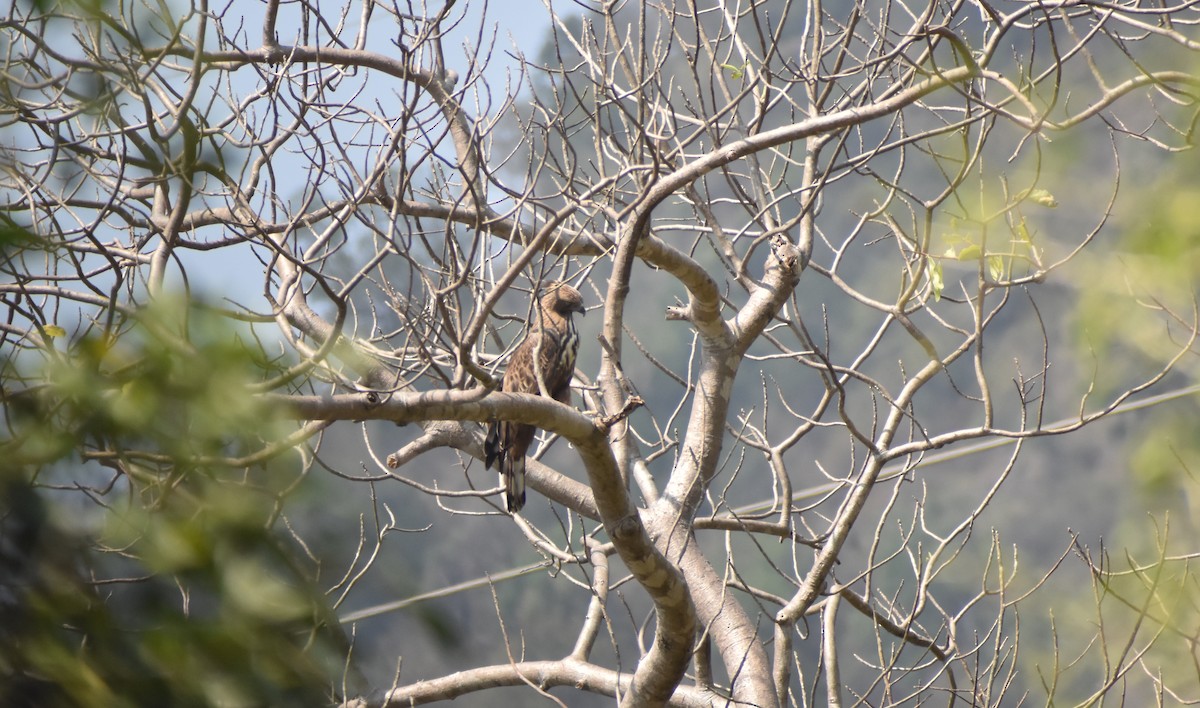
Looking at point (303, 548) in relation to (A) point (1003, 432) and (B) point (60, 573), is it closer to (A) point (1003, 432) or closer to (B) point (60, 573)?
(B) point (60, 573)

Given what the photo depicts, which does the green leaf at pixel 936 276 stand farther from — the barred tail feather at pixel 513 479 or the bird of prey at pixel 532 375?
the barred tail feather at pixel 513 479

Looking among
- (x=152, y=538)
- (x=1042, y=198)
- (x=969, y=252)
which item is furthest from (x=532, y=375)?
(x=152, y=538)

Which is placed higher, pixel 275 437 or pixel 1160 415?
pixel 1160 415

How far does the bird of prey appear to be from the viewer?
13.9 ft

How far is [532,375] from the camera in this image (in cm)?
457

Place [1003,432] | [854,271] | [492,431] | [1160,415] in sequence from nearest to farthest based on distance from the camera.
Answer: [1160,415], [1003,432], [492,431], [854,271]

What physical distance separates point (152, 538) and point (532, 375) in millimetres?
3892

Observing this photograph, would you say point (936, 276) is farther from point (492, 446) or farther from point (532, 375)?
point (532, 375)

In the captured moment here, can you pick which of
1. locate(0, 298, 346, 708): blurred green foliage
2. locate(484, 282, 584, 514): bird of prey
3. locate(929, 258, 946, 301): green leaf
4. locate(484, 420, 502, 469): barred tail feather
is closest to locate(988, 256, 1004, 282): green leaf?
locate(929, 258, 946, 301): green leaf

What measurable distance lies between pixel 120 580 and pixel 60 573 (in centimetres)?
4

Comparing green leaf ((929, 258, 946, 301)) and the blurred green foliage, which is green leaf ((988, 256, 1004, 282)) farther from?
the blurred green foliage

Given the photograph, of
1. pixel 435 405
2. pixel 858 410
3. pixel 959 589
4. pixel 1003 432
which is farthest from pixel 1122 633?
pixel 858 410

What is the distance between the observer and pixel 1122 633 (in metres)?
3.14

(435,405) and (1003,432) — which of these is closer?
(435,405)
